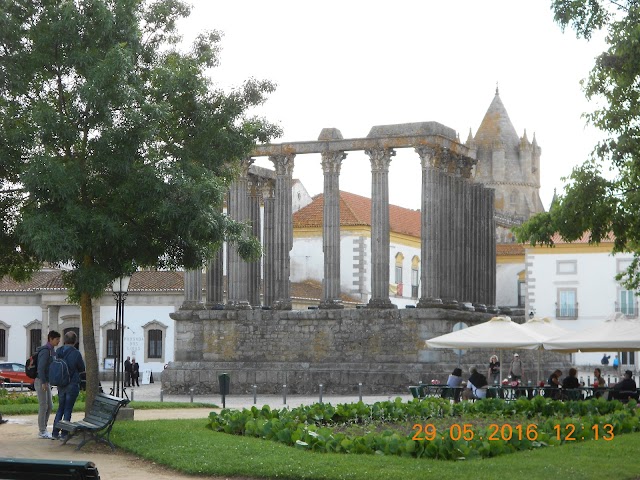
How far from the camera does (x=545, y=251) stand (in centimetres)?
7325

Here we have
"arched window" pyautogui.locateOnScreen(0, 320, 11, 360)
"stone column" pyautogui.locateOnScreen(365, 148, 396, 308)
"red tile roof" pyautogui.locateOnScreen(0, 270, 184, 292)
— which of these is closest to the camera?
"stone column" pyautogui.locateOnScreen(365, 148, 396, 308)

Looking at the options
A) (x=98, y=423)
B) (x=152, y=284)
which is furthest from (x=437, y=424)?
(x=152, y=284)

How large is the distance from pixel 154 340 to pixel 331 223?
66.7 feet

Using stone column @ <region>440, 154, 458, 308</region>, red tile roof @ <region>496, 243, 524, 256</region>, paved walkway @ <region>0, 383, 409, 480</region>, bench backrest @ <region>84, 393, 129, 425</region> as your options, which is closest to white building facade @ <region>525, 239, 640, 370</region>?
red tile roof @ <region>496, 243, 524, 256</region>

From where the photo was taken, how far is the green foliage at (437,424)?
16.3m

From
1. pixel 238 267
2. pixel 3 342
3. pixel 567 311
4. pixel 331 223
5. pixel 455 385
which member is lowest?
pixel 455 385

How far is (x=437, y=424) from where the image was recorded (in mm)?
20891

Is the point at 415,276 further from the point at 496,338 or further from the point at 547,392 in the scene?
the point at 547,392

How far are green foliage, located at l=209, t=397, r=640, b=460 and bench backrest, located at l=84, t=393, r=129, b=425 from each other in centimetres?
199

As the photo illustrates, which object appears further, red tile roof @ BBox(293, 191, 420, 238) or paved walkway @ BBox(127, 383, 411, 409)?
red tile roof @ BBox(293, 191, 420, 238)

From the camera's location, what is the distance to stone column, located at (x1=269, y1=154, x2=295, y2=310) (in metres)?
43.7

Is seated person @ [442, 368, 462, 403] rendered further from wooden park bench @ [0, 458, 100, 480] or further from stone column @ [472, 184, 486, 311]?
wooden park bench @ [0, 458, 100, 480]

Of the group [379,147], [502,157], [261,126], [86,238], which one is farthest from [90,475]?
[502,157]

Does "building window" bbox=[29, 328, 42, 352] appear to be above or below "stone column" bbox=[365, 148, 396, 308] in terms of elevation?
below
